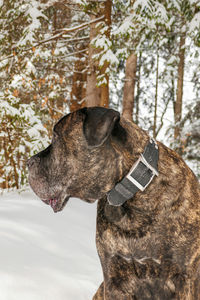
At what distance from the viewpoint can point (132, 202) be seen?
212 cm

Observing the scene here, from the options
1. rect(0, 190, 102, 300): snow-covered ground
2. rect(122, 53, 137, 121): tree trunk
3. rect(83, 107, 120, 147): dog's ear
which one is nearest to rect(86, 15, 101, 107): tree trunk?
rect(122, 53, 137, 121): tree trunk

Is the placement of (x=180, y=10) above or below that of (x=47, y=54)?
above

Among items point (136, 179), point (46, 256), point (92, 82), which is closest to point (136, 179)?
point (136, 179)

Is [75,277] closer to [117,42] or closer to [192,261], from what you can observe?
[192,261]

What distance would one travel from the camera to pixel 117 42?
7914 mm

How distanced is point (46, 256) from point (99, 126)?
1935 millimetres

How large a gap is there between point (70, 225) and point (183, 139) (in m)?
5.64

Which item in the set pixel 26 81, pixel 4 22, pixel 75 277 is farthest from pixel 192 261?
pixel 4 22

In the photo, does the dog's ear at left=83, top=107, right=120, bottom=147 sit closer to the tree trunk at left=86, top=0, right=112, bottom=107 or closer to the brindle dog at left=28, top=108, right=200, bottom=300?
the brindle dog at left=28, top=108, right=200, bottom=300

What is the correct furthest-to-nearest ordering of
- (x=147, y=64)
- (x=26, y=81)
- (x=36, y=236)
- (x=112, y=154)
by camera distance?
(x=147, y=64) → (x=26, y=81) → (x=36, y=236) → (x=112, y=154)

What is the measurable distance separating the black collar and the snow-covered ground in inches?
49.8

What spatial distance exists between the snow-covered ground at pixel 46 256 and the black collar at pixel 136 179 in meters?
1.27

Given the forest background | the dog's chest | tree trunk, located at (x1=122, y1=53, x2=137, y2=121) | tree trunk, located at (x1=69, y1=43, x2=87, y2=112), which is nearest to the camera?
the dog's chest

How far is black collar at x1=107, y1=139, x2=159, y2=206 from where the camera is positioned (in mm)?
1980
